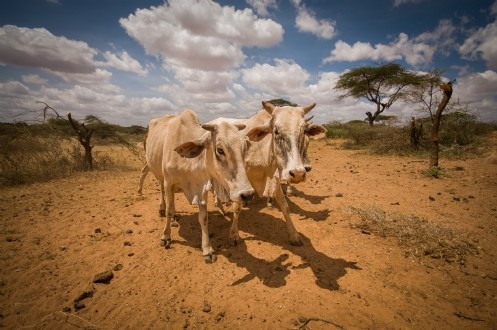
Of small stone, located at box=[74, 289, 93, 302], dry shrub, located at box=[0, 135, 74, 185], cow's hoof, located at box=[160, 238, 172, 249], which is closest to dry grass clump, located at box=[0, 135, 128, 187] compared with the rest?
dry shrub, located at box=[0, 135, 74, 185]

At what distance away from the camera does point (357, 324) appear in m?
2.64

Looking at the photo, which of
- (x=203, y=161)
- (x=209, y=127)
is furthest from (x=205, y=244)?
(x=209, y=127)

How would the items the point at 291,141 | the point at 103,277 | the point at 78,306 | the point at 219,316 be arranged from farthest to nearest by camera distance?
the point at 103,277 → the point at 291,141 → the point at 78,306 → the point at 219,316

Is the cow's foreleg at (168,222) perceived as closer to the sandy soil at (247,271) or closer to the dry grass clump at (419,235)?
the sandy soil at (247,271)

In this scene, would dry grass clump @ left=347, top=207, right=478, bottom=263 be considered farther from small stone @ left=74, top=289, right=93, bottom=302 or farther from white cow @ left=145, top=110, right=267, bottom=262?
small stone @ left=74, top=289, right=93, bottom=302

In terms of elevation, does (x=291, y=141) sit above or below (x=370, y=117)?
below

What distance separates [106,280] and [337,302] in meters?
3.02

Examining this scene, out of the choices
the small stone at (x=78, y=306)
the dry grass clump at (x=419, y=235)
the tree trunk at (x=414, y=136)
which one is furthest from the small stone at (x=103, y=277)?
the tree trunk at (x=414, y=136)

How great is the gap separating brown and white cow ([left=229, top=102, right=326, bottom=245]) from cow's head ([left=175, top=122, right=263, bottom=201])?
0.41m

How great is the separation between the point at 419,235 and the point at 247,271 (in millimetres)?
2864

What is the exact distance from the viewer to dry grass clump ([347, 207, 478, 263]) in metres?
3.75

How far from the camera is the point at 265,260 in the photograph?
3898mm

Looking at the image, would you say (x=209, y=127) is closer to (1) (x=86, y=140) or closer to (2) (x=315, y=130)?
(2) (x=315, y=130)

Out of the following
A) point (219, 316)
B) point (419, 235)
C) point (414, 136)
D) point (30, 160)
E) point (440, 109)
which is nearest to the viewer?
point (219, 316)
